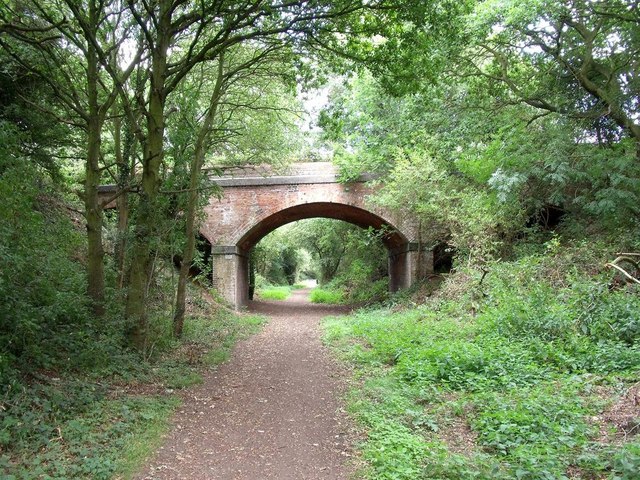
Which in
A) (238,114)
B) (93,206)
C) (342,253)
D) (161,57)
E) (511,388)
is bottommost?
(511,388)

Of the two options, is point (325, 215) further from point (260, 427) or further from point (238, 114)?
point (260, 427)

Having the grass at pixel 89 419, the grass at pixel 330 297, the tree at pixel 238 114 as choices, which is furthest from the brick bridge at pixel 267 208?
the grass at pixel 89 419

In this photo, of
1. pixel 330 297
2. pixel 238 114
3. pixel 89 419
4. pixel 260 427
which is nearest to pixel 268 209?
pixel 238 114

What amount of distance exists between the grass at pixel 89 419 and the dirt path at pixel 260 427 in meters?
0.27

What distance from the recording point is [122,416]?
4.96m

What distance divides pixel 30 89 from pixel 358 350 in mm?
8500

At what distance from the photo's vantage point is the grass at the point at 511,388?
3.79 metres

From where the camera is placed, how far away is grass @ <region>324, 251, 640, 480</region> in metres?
3.79

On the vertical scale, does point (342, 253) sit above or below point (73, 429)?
above

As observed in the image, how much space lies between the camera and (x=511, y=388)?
5555 millimetres

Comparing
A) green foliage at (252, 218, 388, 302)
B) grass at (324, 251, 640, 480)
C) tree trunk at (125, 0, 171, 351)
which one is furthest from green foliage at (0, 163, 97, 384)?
green foliage at (252, 218, 388, 302)

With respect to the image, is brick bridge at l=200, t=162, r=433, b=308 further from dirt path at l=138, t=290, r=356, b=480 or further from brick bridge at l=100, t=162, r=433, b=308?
dirt path at l=138, t=290, r=356, b=480

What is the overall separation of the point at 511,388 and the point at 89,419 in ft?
16.0

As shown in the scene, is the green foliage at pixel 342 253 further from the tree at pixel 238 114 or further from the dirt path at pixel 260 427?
the dirt path at pixel 260 427
